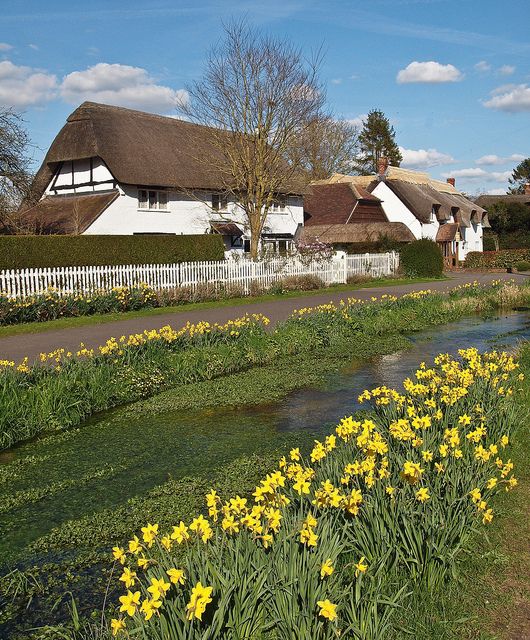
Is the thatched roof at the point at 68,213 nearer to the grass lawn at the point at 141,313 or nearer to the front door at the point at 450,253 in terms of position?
the grass lawn at the point at 141,313

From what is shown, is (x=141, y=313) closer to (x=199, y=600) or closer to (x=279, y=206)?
(x=199, y=600)

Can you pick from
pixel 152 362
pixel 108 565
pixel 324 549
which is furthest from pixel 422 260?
pixel 324 549

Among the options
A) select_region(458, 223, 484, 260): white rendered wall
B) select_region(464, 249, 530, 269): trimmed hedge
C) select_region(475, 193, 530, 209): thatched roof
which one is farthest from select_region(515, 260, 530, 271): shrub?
select_region(475, 193, 530, 209): thatched roof

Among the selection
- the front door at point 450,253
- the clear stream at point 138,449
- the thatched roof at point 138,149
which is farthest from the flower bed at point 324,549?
the front door at point 450,253

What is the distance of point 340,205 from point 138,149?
56.8ft

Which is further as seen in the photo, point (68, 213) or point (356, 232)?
point (356, 232)

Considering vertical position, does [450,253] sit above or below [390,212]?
below

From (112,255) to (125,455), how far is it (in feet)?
59.2

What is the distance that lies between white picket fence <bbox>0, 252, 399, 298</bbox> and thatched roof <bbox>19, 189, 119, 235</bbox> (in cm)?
916

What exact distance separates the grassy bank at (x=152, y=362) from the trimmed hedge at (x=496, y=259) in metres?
33.0

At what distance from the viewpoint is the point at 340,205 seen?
47688 mm

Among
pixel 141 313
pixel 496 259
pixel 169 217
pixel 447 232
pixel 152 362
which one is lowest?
pixel 141 313

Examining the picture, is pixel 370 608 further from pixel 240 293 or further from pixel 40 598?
pixel 240 293

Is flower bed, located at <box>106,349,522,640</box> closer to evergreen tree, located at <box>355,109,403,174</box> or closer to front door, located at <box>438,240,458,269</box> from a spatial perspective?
front door, located at <box>438,240,458,269</box>
